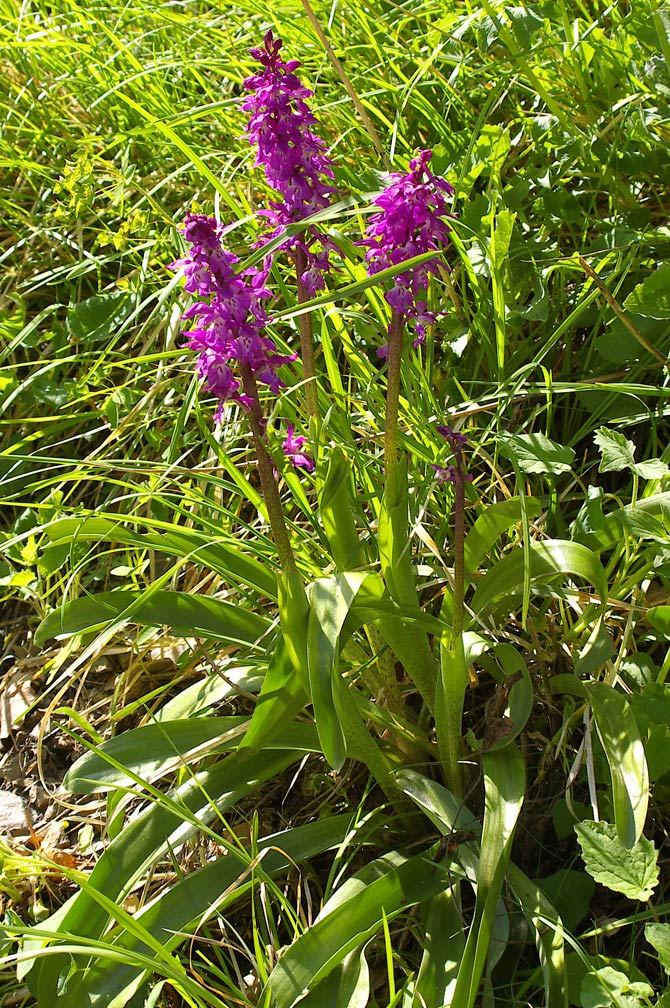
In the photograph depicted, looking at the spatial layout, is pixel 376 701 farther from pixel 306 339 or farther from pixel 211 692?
pixel 306 339

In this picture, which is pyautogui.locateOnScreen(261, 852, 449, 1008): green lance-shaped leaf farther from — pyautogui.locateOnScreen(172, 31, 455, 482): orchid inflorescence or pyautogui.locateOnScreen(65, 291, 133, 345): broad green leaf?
pyautogui.locateOnScreen(65, 291, 133, 345): broad green leaf

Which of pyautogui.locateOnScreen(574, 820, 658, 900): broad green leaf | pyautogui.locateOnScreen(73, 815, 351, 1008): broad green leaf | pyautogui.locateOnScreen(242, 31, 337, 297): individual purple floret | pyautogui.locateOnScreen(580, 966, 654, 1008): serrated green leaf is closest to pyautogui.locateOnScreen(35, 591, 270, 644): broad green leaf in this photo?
pyautogui.locateOnScreen(73, 815, 351, 1008): broad green leaf

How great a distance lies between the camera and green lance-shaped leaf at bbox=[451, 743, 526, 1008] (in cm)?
138

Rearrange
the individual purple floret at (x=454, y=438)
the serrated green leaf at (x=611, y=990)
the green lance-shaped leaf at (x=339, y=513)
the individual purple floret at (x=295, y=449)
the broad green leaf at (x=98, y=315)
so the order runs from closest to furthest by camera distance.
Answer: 1. the serrated green leaf at (x=611, y=990)
2. the individual purple floret at (x=454, y=438)
3. the green lance-shaped leaf at (x=339, y=513)
4. the individual purple floret at (x=295, y=449)
5. the broad green leaf at (x=98, y=315)

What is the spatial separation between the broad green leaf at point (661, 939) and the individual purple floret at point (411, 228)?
0.95m

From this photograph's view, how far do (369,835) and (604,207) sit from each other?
173cm

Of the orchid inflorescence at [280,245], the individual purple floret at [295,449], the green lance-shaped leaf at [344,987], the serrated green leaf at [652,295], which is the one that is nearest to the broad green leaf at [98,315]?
the individual purple floret at [295,449]

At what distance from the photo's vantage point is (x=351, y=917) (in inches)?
60.7

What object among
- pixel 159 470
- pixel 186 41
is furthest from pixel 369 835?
pixel 186 41

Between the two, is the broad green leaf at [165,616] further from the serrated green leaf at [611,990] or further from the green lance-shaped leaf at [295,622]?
the serrated green leaf at [611,990]

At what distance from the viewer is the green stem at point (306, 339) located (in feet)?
5.29

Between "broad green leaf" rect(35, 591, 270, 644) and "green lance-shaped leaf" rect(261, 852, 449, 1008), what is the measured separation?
0.50m

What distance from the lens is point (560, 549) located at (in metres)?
1.63

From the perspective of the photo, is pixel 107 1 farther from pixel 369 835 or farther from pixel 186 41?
pixel 369 835
